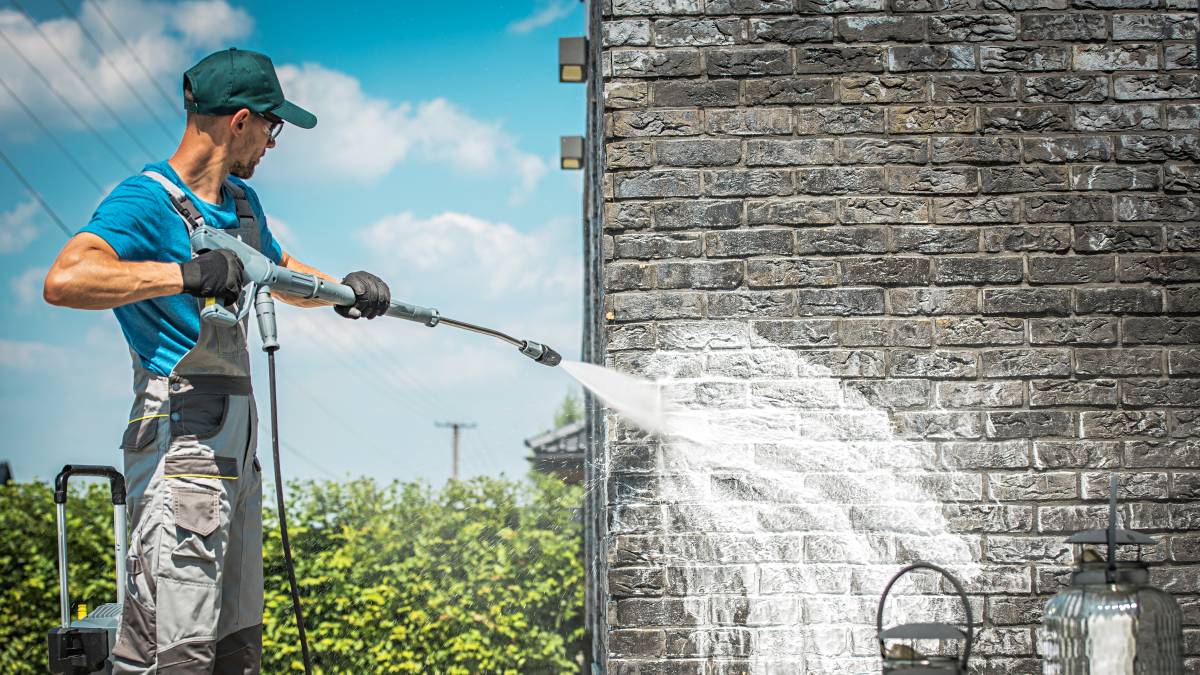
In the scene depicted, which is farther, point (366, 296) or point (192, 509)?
point (366, 296)

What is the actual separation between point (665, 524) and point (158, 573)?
141 centimetres

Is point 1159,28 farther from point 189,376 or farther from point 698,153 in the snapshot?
point 189,376

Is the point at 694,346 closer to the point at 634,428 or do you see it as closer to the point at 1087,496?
the point at 634,428

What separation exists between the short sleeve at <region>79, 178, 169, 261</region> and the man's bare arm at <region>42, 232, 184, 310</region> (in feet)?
0.15

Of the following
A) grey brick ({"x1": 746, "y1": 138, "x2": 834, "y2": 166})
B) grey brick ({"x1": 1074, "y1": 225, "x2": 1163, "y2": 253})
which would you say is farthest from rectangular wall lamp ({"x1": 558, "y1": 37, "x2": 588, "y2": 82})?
grey brick ({"x1": 1074, "y1": 225, "x2": 1163, "y2": 253})

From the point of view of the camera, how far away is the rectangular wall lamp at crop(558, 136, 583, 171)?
753 cm

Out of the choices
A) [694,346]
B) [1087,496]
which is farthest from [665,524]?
[1087,496]

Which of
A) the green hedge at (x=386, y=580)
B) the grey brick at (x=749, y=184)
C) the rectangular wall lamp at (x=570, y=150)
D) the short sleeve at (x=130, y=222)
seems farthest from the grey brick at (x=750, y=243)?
the rectangular wall lamp at (x=570, y=150)

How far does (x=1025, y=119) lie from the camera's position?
3146mm

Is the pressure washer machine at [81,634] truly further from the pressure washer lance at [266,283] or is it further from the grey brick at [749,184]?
the grey brick at [749,184]

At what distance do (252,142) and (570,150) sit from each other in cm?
502

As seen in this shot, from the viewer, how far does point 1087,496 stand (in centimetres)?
303

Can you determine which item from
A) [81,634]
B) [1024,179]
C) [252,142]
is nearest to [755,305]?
[1024,179]

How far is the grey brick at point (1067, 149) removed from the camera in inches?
123
